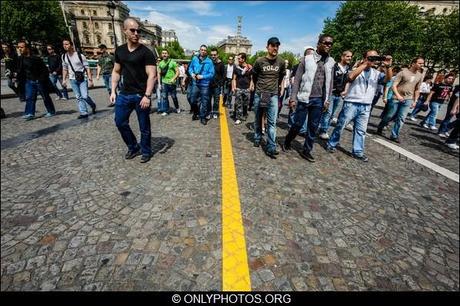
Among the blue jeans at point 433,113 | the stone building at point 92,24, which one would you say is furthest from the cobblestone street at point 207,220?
the stone building at point 92,24

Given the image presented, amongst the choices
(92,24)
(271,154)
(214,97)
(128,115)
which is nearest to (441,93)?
(271,154)

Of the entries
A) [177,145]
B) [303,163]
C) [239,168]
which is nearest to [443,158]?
[303,163]

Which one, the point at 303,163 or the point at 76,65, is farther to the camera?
the point at 76,65

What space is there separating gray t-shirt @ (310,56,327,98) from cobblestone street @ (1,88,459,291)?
135 cm

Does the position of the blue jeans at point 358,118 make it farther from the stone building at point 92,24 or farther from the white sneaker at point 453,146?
the stone building at point 92,24

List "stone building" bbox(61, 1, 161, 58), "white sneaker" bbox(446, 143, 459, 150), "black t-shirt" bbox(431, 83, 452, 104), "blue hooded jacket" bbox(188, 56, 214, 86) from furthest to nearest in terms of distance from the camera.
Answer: "stone building" bbox(61, 1, 161, 58), "black t-shirt" bbox(431, 83, 452, 104), "blue hooded jacket" bbox(188, 56, 214, 86), "white sneaker" bbox(446, 143, 459, 150)

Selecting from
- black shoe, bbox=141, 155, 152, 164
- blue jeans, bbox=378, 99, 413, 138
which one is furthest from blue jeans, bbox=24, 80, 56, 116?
blue jeans, bbox=378, 99, 413, 138

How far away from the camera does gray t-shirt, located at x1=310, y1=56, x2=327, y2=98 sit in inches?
172

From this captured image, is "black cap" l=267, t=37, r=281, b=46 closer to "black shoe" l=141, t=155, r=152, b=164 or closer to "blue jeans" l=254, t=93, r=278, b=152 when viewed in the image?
"blue jeans" l=254, t=93, r=278, b=152

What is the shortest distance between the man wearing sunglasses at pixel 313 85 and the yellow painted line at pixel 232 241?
200 centimetres

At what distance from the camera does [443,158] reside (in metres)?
5.70

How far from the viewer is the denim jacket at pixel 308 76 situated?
436cm

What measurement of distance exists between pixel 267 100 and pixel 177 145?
7.22 ft

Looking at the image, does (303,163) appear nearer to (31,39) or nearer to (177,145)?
(177,145)
